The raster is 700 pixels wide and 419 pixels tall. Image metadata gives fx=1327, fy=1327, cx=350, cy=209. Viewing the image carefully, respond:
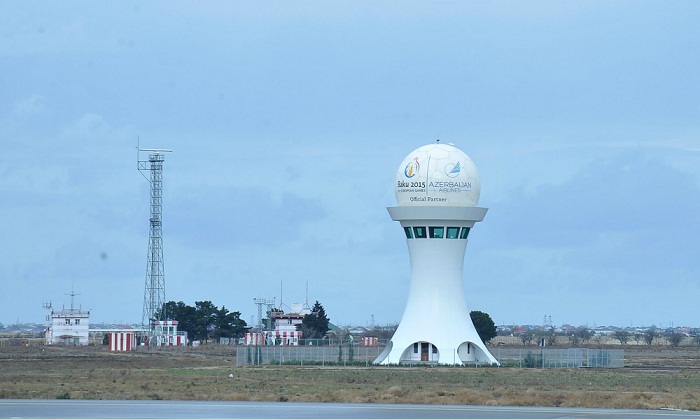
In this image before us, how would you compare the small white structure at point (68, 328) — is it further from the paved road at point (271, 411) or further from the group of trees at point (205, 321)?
the paved road at point (271, 411)

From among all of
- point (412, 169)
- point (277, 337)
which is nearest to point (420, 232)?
point (412, 169)

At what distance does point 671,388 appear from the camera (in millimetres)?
58688

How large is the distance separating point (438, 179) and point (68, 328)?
328 feet

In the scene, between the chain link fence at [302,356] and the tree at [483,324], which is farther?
the tree at [483,324]

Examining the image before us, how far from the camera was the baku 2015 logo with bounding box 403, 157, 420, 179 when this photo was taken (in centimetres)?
7819

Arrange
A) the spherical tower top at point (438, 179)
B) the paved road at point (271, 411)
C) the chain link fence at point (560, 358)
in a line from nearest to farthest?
the paved road at point (271, 411), the spherical tower top at point (438, 179), the chain link fence at point (560, 358)

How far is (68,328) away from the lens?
167375 millimetres

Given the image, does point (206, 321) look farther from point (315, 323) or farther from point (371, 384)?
point (371, 384)

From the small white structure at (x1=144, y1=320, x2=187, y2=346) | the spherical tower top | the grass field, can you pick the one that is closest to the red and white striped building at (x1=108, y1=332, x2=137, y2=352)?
the small white structure at (x1=144, y1=320, x2=187, y2=346)

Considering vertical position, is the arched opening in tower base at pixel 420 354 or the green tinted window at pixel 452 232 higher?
the green tinted window at pixel 452 232

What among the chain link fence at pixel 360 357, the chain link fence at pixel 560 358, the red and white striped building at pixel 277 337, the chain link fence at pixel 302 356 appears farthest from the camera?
the red and white striped building at pixel 277 337

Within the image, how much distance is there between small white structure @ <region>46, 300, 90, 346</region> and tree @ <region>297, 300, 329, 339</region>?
101 ft

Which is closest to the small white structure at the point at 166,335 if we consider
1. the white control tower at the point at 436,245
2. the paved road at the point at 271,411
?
the white control tower at the point at 436,245

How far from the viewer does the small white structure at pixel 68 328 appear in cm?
16588
